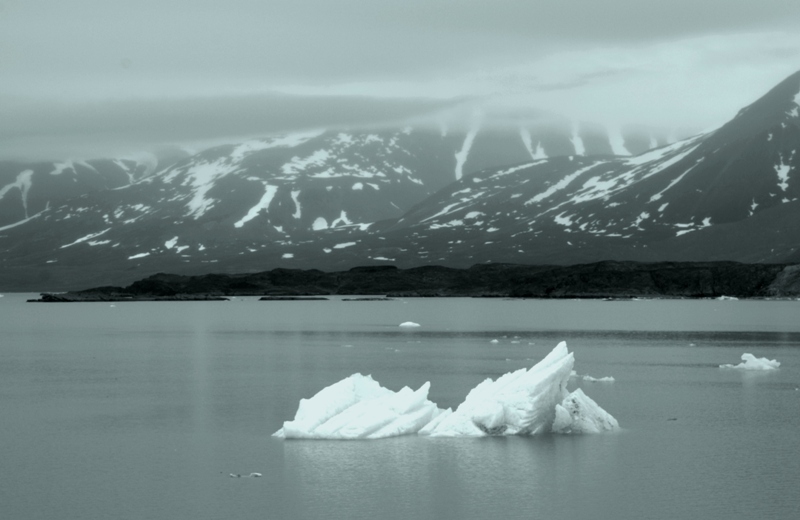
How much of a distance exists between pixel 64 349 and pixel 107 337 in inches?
526

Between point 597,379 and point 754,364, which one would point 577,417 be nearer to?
point 597,379

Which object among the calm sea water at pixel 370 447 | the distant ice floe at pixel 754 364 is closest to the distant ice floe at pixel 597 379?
the calm sea water at pixel 370 447

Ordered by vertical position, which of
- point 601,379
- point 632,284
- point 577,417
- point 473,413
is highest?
point 632,284

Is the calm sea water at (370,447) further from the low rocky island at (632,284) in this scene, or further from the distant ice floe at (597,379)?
the low rocky island at (632,284)

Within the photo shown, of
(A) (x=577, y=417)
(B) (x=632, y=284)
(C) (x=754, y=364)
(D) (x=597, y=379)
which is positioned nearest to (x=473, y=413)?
(A) (x=577, y=417)

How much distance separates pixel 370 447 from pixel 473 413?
3.24 metres

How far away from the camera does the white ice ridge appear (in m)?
28.9

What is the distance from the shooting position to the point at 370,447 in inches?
1082

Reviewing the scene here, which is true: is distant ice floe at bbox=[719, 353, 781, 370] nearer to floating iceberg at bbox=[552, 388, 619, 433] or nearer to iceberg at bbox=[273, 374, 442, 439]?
floating iceberg at bbox=[552, 388, 619, 433]

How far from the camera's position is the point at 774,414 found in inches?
1337

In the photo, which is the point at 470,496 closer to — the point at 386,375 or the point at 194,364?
the point at 386,375

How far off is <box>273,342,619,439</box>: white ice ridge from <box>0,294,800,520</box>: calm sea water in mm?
587

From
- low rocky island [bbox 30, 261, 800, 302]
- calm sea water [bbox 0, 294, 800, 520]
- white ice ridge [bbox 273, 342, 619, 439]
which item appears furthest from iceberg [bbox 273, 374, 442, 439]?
low rocky island [bbox 30, 261, 800, 302]

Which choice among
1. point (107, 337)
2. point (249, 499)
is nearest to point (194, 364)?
point (107, 337)
